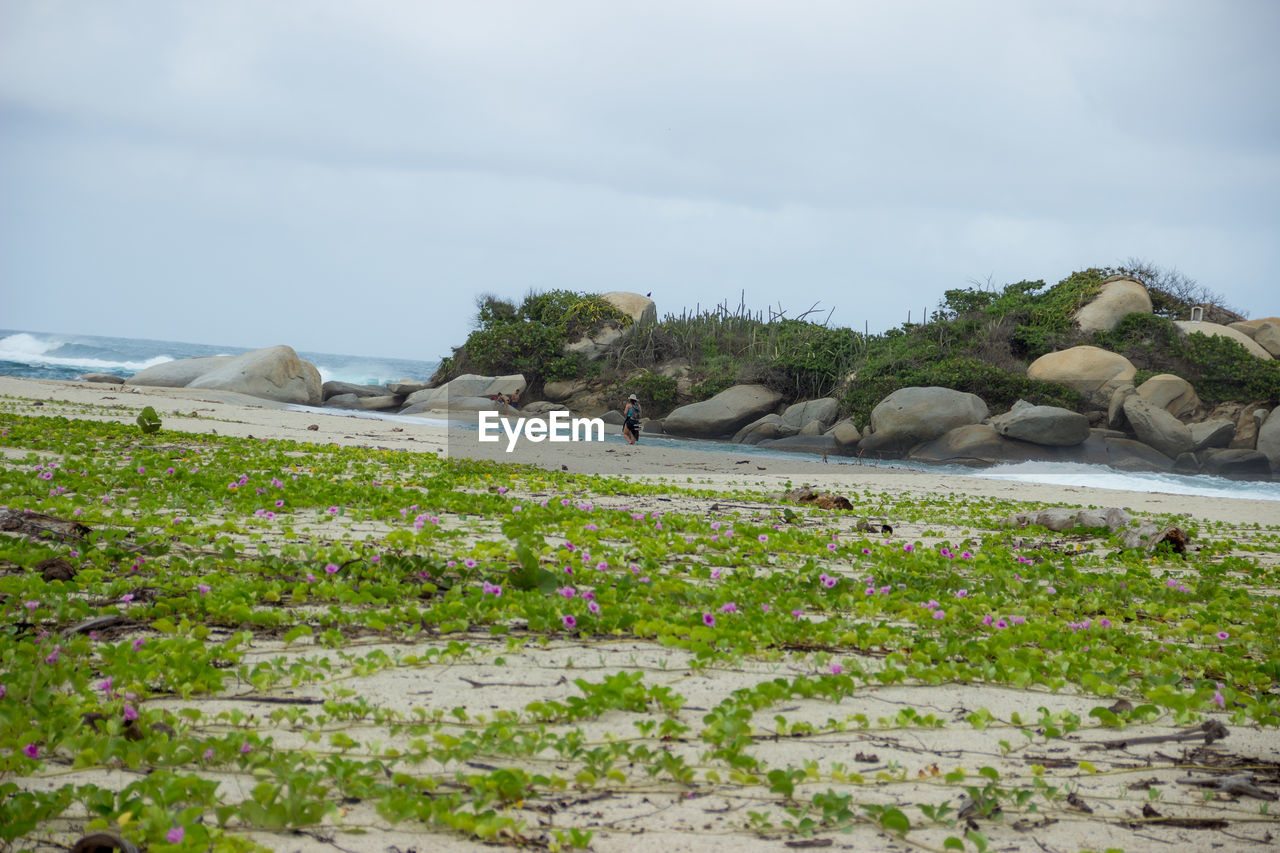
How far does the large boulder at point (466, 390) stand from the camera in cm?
3416

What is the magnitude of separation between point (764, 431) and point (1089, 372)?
10896 mm

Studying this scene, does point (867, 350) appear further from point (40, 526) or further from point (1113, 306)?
point (40, 526)

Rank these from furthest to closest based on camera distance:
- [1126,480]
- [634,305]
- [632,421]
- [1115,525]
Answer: [634,305] < [632,421] < [1126,480] < [1115,525]

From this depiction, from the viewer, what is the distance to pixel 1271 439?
2445cm

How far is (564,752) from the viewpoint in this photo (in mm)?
2854

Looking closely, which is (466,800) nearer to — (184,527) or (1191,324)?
(184,527)

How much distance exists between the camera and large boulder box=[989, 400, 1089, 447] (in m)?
24.5

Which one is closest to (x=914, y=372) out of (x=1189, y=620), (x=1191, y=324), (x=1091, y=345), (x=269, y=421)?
(x=1091, y=345)

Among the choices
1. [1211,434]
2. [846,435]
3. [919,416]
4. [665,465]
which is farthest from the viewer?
[846,435]

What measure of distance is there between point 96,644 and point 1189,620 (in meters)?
5.98

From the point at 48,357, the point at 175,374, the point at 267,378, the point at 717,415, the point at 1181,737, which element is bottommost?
the point at 1181,737

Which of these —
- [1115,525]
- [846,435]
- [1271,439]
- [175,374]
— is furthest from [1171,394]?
[175,374]

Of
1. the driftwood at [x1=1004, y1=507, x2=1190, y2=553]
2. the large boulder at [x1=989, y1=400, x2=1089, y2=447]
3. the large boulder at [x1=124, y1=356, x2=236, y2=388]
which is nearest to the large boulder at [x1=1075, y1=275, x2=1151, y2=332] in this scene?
the large boulder at [x1=989, y1=400, x2=1089, y2=447]

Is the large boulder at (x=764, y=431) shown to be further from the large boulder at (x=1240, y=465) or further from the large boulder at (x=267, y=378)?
the large boulder at (x=267, y=378)
